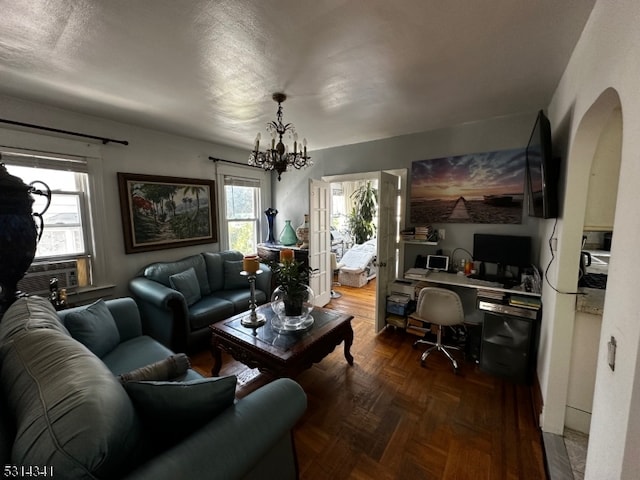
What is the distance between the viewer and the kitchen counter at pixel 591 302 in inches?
59.2

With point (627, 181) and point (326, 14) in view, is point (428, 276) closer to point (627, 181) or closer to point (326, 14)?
point (627, 181)

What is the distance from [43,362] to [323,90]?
221cm

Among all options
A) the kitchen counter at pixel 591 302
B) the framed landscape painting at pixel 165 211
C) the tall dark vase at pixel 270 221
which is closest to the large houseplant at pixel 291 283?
the kitchen counter at pixel 591 302

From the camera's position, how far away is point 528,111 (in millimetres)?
2494

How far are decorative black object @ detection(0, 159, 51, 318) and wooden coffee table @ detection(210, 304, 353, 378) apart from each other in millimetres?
1226

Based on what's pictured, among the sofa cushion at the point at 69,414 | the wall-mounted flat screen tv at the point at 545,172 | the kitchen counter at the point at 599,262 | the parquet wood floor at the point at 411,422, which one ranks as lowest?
the parquet wood floor at the point at 411,422

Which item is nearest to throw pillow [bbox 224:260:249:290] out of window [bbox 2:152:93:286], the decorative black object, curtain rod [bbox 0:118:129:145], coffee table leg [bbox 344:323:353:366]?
window [bbox 2:152:93:286]

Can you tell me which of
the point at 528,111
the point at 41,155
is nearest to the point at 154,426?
the point at 41,155

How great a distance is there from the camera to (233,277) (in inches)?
132

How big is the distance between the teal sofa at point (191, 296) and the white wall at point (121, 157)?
21 cm

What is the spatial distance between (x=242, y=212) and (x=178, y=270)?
154 centimetres

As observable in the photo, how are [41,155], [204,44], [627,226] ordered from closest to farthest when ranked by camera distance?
[627,226] < [204,44] < [41,155]

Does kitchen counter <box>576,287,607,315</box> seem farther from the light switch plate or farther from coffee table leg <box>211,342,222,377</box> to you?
coffee table leg <box>211,342,222,377</box>

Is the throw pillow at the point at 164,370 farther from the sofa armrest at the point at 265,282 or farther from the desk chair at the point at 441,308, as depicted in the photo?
the desk chair at the point at 441,308
